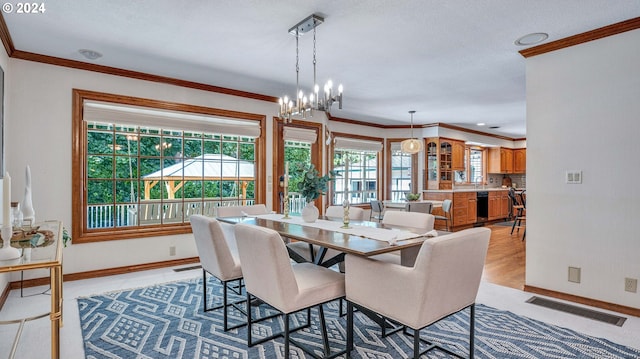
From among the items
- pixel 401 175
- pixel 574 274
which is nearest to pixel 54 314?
pixel 574 274

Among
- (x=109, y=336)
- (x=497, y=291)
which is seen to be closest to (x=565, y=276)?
(x=497, y=291)

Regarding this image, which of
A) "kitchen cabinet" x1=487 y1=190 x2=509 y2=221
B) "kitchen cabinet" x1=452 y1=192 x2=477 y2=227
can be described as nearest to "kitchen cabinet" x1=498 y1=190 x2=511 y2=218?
"kitchen cabinet" x1=487 y1=190 x2=509 y2=221

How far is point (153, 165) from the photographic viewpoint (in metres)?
4.31

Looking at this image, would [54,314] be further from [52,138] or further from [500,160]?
[500,160]

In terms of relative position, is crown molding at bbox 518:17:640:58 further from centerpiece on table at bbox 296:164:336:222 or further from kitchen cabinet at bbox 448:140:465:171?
kitchen cabinet at bbox 448:140:465:171

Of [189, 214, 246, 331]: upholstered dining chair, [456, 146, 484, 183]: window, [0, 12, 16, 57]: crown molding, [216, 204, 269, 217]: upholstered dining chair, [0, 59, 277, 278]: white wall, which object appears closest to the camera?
[189, 214, 246, 331]: upholstered dining chair

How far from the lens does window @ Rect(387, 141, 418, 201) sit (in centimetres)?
765

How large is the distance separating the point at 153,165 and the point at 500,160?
8476 millimetres

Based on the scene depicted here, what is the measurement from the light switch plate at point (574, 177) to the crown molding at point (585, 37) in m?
1.10

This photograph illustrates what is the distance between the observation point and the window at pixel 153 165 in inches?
149

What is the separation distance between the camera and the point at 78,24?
2.72 m

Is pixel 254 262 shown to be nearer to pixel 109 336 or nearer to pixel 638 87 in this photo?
pixel 109 336

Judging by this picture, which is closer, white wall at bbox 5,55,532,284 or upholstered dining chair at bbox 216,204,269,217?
white wall at bbox 5,55,532,284

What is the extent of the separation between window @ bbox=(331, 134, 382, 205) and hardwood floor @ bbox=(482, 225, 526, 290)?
8.34 ft
